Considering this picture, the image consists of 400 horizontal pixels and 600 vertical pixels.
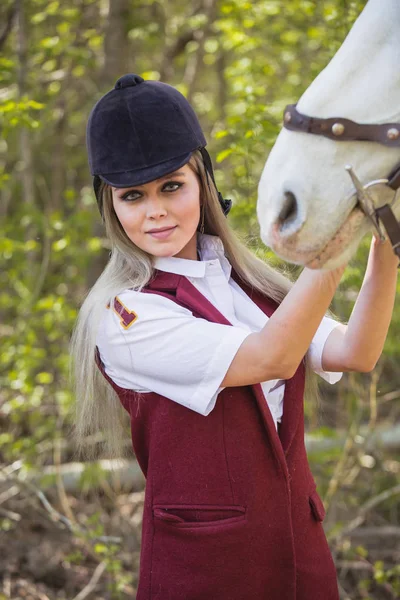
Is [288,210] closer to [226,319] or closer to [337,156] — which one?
[337,156]

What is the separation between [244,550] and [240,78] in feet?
8.90

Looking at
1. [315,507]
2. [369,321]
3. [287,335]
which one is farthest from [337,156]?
[315,507]

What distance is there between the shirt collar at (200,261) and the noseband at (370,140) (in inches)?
21.0

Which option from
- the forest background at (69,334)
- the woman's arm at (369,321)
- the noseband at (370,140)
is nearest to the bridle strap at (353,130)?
the noseband at (370,140)

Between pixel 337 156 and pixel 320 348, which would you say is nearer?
pixel 337 156

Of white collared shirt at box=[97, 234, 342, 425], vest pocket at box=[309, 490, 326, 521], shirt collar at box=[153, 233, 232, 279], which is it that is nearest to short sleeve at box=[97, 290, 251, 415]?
white collared shirt at box=[97, 234, 342, 425]

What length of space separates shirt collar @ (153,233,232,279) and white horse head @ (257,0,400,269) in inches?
17.4

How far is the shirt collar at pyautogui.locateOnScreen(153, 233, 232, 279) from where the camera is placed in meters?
1.79

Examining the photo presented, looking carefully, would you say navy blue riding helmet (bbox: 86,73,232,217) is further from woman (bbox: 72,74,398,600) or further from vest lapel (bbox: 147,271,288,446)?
vest lapel (bbox: 147,271,288,446)

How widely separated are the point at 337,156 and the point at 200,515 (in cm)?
91

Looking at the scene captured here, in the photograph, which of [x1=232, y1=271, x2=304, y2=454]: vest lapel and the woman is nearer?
the woman

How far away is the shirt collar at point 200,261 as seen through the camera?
179cm

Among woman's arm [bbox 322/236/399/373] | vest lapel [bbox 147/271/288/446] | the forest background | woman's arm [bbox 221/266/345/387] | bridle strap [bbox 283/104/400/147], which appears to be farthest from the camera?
the forest background

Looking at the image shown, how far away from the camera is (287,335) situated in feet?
4.97
